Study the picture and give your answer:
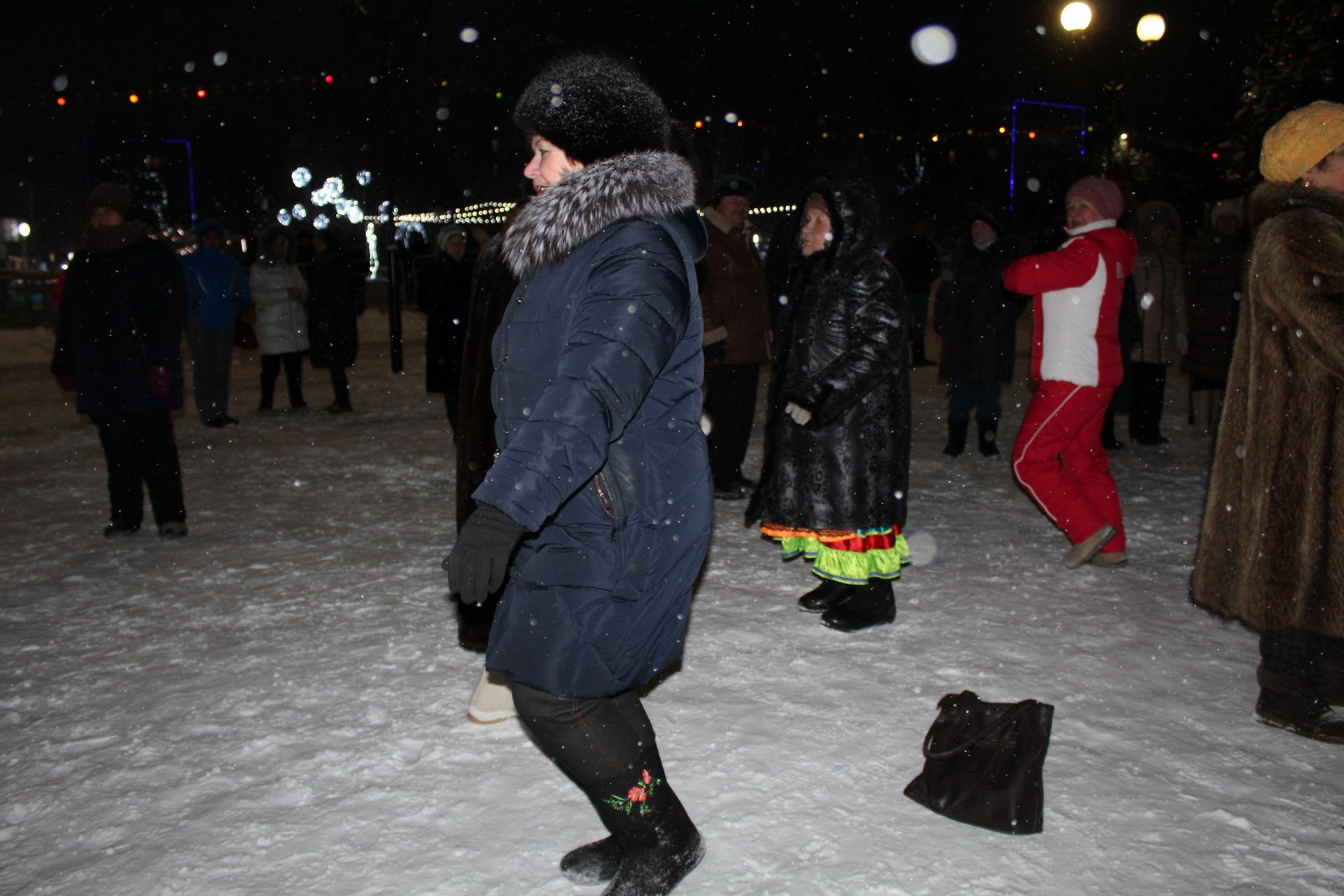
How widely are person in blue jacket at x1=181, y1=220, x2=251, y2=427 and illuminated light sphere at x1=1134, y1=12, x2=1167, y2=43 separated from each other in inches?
416

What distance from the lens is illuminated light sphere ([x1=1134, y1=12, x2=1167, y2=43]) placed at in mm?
12414

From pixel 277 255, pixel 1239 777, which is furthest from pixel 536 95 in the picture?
pixel 277 255

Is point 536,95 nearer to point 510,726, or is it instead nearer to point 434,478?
point 510,726

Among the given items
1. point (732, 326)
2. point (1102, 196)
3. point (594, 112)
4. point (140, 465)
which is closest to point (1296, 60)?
point (1102, 196)

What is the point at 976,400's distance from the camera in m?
7.88

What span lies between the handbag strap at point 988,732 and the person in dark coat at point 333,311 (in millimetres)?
8394

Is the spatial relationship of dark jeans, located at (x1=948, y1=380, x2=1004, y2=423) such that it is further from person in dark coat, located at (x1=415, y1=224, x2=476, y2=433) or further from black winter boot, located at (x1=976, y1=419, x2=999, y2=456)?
person in dark coat, located at (x1=415, y1=224, x2=476, y2=433)

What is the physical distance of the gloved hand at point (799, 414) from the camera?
3906 mm

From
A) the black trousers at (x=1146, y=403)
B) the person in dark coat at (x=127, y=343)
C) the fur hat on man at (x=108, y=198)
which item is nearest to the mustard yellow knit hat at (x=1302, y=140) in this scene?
the person in dark coat at (x=127, y=343)

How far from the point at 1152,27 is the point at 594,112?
12.6m

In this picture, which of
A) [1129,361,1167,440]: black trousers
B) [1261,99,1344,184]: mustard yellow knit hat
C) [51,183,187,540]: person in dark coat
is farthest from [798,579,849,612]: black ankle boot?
[1129,361,1167,440]: black trousers

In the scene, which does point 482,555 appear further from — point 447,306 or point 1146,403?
point 1146,403

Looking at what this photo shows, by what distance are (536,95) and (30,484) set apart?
251 inches

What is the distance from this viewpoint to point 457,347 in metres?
7.07
